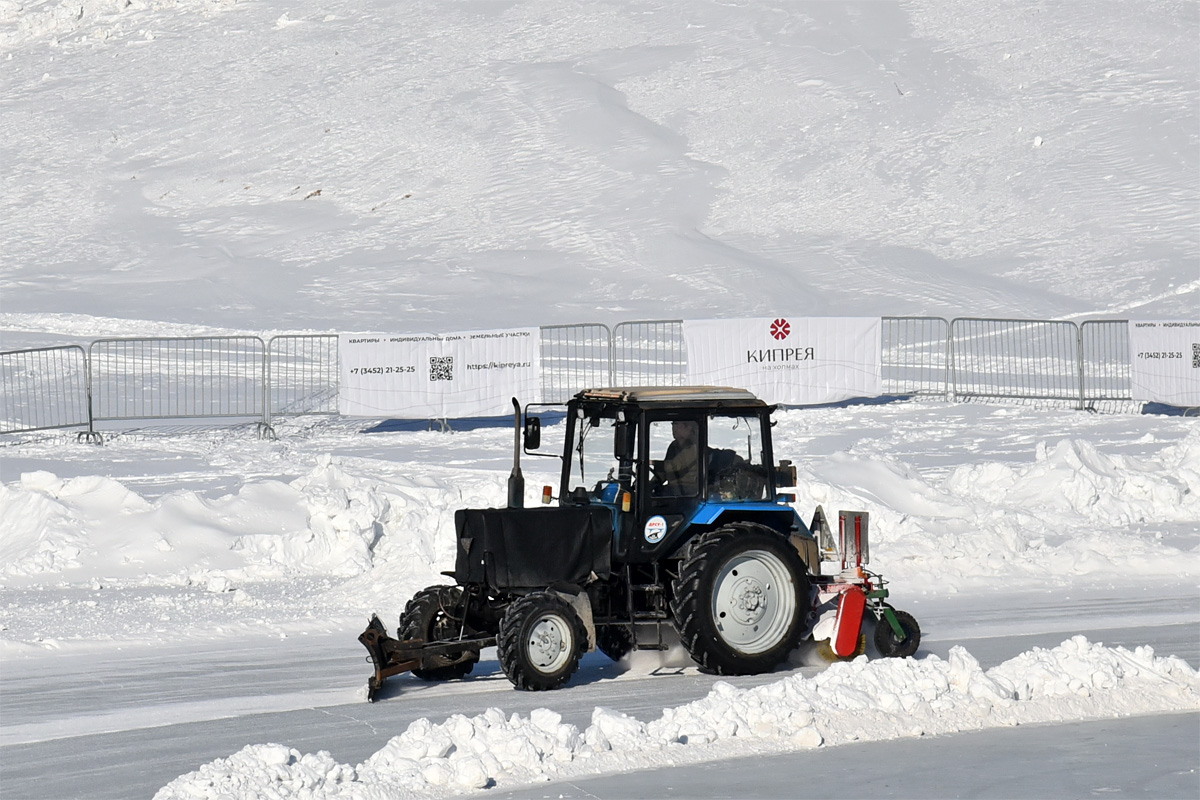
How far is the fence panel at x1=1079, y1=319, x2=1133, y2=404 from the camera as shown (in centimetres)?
2208

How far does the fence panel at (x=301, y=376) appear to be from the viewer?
71.2ft

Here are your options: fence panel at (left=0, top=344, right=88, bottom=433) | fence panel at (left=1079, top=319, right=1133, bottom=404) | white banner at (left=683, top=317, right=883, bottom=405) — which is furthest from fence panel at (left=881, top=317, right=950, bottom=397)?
fence panel at (left=0, top=344, right=88, bottom=433)

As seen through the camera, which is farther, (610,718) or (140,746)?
(140,746)

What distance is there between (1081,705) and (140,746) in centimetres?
528

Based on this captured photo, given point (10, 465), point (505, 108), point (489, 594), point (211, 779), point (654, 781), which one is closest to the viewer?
point (211, 779)

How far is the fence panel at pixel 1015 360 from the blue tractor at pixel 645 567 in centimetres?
1312

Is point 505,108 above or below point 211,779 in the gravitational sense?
above

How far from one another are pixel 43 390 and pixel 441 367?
631 centimetres

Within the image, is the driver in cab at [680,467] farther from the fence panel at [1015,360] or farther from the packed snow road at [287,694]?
the fence panel at [1015,360]

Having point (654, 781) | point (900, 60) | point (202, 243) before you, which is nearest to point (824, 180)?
point (900, 60)

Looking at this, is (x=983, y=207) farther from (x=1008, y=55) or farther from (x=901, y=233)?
(x=1008, y=55)

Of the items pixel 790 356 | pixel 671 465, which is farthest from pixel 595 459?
pixel 790 356

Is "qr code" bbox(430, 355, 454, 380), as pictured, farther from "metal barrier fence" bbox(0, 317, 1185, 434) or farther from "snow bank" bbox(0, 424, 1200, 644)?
"snow bank" bbox(0, 424, 1200, 644)

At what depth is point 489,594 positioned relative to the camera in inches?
365
